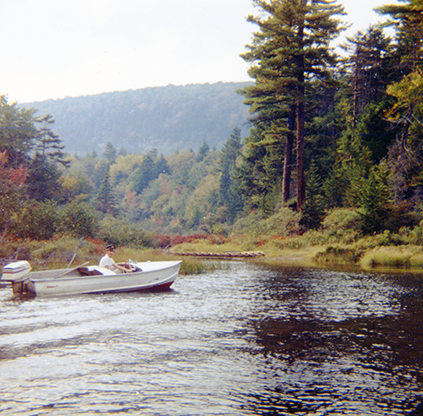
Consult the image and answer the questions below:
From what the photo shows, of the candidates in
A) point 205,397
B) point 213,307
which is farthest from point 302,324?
point 205,397

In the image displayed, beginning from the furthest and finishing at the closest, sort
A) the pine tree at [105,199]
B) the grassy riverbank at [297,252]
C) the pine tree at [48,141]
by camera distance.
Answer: the pine tree at [105,199] → the pine tree at [48,141] → the grassy riverbank at [297,252]

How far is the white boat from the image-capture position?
1492cm

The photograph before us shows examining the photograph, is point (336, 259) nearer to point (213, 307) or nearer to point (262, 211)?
point (213, 307)

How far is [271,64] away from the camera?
125ft

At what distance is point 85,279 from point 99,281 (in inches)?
22.9

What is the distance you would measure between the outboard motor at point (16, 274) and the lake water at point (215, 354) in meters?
0.59

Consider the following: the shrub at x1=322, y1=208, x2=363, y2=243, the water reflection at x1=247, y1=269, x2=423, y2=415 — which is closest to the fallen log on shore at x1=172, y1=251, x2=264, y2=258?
the shrub at x1=322, y1=208, x2=363, y2=243

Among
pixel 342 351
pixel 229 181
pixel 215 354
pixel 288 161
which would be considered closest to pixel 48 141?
pixel 229 181

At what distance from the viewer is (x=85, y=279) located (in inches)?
612

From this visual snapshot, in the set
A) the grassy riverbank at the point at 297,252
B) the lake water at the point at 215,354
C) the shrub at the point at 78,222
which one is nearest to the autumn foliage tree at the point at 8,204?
the grassy riverbank at the point at 297,252

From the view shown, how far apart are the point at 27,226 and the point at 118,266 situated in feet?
55.4

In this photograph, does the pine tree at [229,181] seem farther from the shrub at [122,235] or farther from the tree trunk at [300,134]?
the shrub at [122,235]

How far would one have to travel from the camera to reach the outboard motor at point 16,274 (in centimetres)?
1472

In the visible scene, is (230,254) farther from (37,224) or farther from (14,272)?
(14,272)
